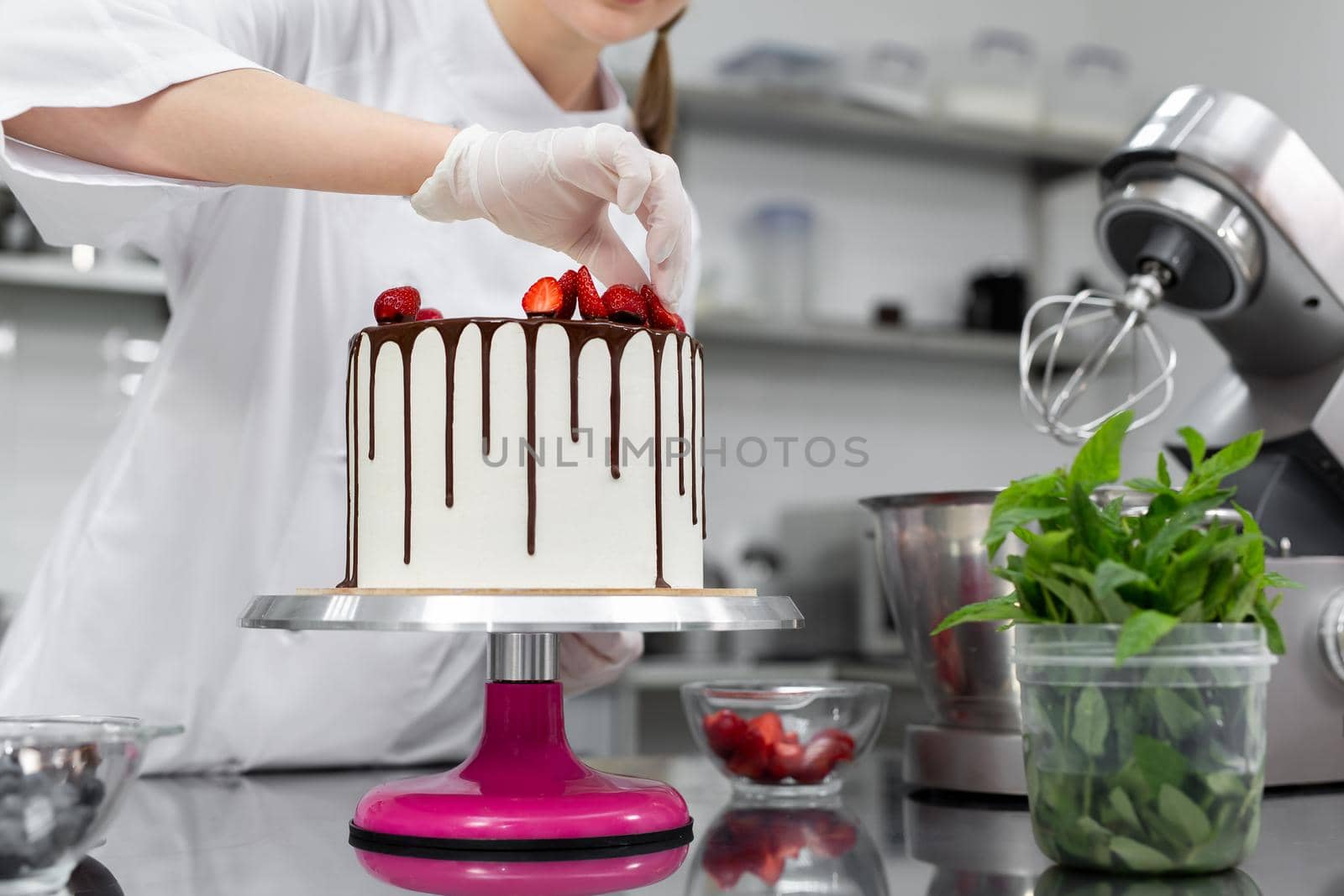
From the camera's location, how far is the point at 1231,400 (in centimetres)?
123

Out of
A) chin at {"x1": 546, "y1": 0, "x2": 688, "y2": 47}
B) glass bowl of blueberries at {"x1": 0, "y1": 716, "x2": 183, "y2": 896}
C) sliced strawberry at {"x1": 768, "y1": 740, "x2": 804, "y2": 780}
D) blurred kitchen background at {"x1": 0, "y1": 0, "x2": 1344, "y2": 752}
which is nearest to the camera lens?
glass bowl of blueberries at {"x1": 0, "y1": 716, "x2": 183, "y2": 896}

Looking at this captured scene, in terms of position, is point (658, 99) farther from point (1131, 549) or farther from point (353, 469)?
point (1131, 549)

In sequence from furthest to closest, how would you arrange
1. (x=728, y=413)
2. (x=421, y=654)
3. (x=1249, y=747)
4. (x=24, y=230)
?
(x=728, y=413) < (x=24, y=230) < (x=421, y=654) < (x=1249, y=747)

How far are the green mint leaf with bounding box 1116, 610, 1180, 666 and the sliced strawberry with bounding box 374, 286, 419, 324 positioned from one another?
0.52 m

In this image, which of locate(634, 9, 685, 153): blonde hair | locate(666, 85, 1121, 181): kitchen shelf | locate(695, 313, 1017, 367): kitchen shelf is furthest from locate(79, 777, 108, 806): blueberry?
locate(666, 85, 1121, 181): kitchen shelf

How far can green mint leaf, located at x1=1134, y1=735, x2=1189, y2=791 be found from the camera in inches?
26.6

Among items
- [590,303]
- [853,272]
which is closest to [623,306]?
[590,303]

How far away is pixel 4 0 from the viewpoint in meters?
0.95

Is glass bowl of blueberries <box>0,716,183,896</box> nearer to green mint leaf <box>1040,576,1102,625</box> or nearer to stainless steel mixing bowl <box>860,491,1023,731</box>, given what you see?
green mint leaf <box>1040,576,1102,625</box>

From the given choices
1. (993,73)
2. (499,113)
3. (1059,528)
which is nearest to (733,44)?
(993,73)

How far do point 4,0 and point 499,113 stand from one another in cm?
47

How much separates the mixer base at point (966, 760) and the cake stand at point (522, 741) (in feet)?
0.91

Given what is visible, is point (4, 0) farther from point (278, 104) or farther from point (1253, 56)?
point (1253, 56)

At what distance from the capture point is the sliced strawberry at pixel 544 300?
89 cm
